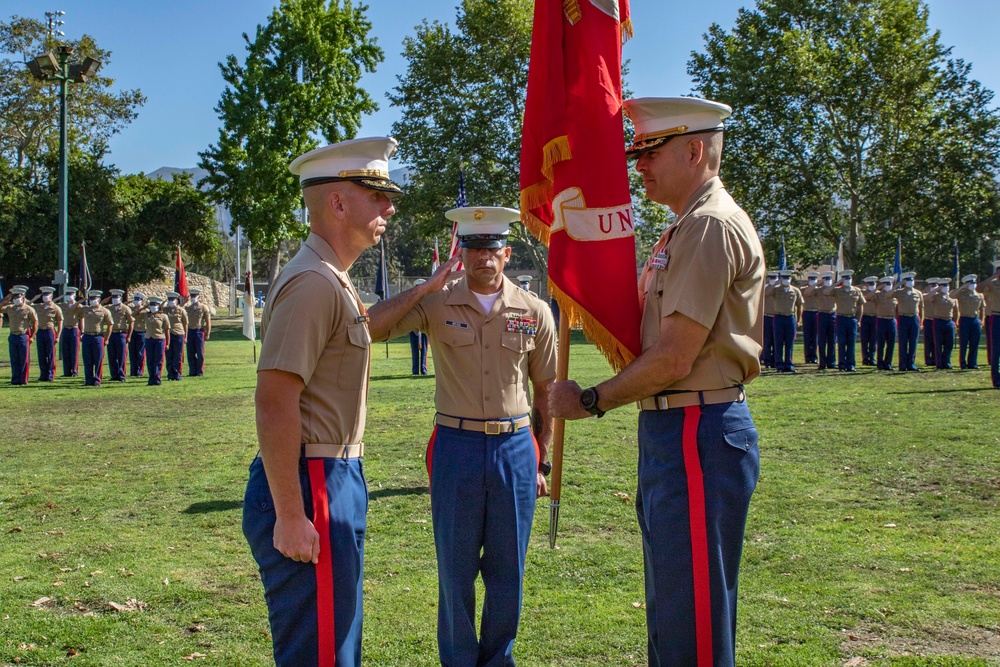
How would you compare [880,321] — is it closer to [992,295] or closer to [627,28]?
[992,295]

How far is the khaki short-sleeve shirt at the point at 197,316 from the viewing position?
73.8ft

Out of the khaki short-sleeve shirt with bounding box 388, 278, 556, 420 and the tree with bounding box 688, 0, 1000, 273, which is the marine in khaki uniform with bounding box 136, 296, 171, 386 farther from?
the tree with bounding box 688, 0, 1000, 273

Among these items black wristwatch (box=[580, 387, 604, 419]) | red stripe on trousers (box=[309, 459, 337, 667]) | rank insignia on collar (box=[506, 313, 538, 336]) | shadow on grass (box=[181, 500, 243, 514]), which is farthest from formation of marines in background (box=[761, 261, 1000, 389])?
red stripe on trousers (box=[309, 459, 337, 667])

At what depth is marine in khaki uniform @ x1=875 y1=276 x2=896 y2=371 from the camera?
2162 centimetres

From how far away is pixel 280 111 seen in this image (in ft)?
145

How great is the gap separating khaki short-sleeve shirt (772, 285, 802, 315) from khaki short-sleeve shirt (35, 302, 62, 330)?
17139 millimetres

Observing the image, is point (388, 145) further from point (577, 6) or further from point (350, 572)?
point (350, 572)

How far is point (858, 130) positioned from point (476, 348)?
1619 inches

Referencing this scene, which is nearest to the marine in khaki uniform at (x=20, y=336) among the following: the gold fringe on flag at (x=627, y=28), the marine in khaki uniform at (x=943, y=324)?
the gold fringe on flag at (x=627, y=28)

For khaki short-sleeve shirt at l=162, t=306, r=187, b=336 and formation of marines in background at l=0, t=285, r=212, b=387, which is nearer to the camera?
formation of marines in background at l=0, t=285, r=212, b=387

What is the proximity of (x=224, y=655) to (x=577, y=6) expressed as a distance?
12.0 ft

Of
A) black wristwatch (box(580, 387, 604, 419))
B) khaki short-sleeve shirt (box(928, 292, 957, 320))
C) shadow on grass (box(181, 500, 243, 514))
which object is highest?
khaki short-sleeve shirt (box(928, 292, 957, 320))

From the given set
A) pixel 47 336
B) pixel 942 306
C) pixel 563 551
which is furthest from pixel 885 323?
pixel 47 336

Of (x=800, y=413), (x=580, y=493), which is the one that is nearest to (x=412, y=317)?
(x=580, y=493)
